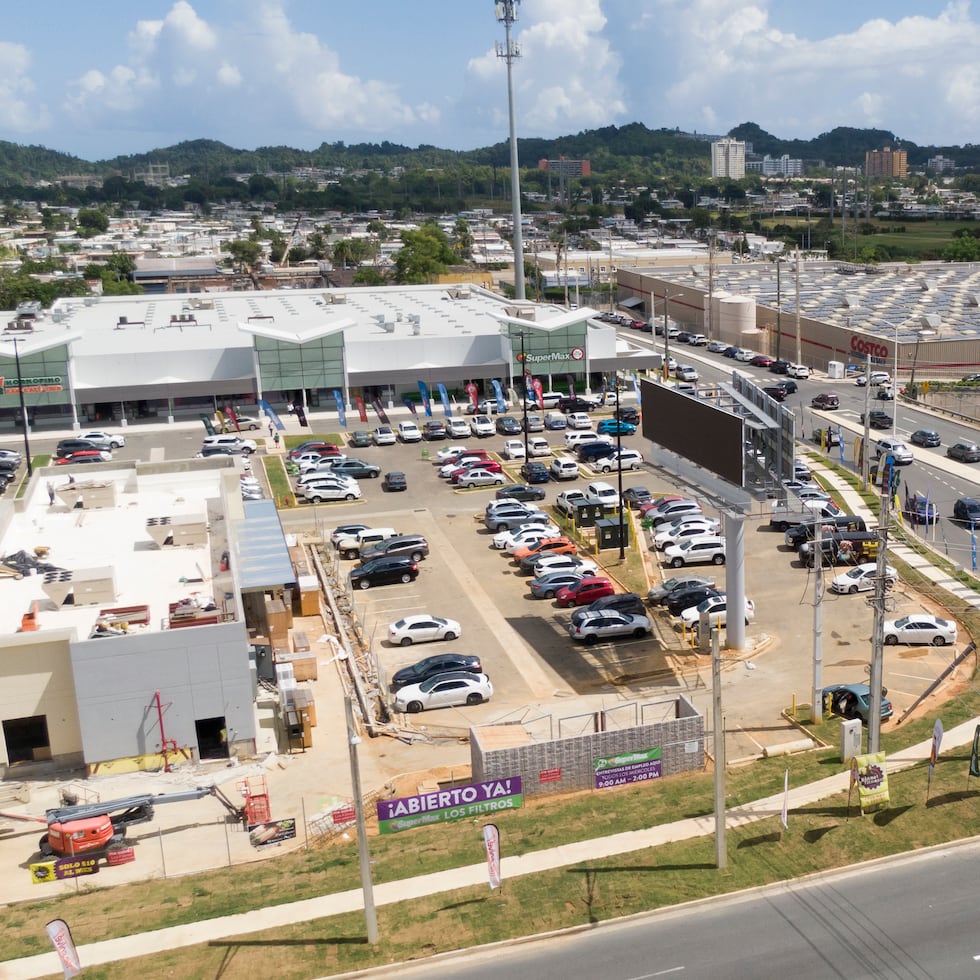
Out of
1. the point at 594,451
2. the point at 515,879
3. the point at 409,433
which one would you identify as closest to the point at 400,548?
the point at 594,451

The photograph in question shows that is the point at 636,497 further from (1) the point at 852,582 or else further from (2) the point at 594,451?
(1) the point at 852,582

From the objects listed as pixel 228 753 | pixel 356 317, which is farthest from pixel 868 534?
pixel 356 317

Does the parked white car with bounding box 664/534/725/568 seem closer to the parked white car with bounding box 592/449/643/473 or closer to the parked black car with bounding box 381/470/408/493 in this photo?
the parked white car with bounding box 592/449/643/473

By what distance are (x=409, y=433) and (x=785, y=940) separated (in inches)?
1881

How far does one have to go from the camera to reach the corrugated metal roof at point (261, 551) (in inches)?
1374

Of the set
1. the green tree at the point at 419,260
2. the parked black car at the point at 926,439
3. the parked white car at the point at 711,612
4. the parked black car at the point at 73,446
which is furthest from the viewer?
the green tree at the point at 419,260

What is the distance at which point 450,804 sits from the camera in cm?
2458

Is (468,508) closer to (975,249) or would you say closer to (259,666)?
(259,666)

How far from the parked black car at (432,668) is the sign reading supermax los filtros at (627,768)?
7.28 m

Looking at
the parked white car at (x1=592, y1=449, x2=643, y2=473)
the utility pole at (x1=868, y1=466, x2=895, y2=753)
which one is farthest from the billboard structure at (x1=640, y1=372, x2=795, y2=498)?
the parked white car at (x1=592, y1=449, x2=643, y2=473)

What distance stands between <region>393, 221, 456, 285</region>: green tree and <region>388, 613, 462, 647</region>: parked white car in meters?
100

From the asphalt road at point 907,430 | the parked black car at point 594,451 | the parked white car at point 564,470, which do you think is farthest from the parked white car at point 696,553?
the parked black car at point 594,451

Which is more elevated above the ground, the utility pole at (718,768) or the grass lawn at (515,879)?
the utility pole at (718,768)

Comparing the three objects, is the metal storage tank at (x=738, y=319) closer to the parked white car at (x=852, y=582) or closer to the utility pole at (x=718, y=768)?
the parked white car at (x=852, y=582)
